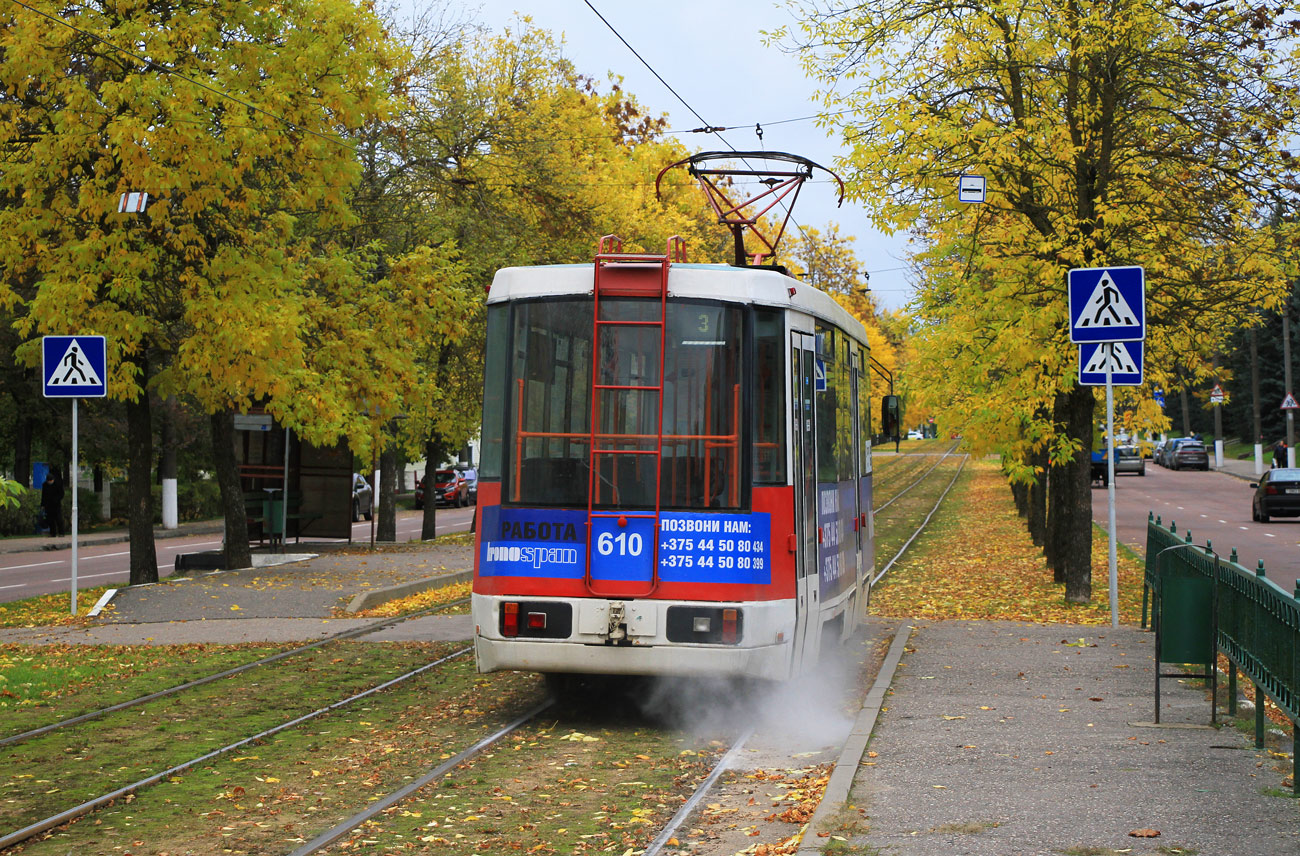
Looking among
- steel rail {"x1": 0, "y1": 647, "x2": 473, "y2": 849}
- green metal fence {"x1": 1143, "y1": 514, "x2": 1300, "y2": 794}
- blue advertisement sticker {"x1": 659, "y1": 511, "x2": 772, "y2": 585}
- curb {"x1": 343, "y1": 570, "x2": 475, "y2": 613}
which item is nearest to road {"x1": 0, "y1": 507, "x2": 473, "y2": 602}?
curb {"x1": 343, "y1": 570, "x2": 475, "y2": 613}

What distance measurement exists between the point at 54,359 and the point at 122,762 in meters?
9.14

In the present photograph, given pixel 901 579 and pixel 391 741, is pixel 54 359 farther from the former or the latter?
pixel 901 579

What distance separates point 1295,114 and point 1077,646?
21.9ft

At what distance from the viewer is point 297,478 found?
27.8 m

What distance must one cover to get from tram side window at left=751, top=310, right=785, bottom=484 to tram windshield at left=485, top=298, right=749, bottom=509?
11cm

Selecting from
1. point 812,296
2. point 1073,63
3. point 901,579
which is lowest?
point 901,579

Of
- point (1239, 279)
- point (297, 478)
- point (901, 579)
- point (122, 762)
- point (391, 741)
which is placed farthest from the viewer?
point (297, 478)

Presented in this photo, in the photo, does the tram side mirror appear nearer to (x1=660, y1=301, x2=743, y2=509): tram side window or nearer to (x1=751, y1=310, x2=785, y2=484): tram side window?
(x1=751, y1=310, x2=785, y2=484): tram side window

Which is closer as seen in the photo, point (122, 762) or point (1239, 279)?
point (122, 762)

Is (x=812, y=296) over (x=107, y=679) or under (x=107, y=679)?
over

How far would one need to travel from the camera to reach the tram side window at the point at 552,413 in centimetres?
947

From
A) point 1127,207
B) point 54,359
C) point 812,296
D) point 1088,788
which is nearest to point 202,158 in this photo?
point 54,359

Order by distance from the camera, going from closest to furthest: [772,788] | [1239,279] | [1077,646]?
[772,788] → [1077,646] → [1239,279]

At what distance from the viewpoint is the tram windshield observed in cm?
933
